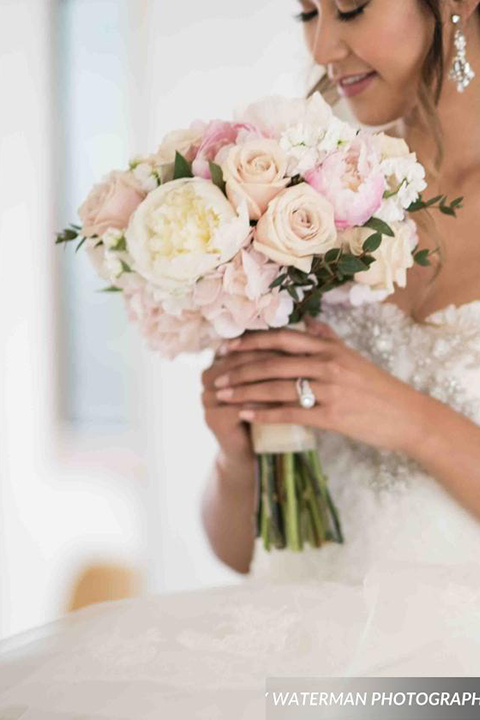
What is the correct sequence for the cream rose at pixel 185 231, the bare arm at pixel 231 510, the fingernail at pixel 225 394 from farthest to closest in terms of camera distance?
the bare arm at pixel 231 510, the fingernail at pixel 225 394, the cream rose at pixel 185 231

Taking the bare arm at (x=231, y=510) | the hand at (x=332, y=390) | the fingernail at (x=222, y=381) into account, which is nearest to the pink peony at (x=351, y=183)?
the hand at (x=332, y=390)

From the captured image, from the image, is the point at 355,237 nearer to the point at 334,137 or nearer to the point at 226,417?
the point at 334,137

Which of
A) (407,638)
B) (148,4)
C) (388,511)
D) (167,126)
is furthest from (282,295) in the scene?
(148,4)

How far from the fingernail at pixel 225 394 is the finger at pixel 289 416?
29 mm

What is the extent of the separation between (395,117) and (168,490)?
2.14m

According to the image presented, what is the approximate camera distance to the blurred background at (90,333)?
120 inches

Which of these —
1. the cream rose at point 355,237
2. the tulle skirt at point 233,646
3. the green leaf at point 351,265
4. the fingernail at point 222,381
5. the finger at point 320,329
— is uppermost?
the cream rose at point 355,237

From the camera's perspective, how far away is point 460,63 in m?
1.33

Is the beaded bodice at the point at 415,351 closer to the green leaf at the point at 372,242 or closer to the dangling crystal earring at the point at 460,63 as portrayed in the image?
the green leaf at the point at 372,242

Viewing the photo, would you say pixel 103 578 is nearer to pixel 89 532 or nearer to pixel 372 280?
pixel 89 532

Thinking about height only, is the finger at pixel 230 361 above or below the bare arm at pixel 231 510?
above

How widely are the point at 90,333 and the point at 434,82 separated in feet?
7.57

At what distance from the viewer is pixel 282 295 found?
1131 millimetres


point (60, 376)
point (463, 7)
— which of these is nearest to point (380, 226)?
point (463, 7)
